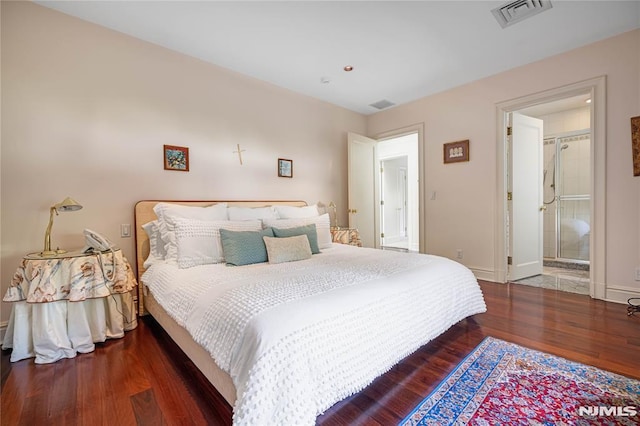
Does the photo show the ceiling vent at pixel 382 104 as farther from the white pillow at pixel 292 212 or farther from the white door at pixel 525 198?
the white pillow at pixel 292 212

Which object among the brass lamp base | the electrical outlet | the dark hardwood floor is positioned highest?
the electrical outlet

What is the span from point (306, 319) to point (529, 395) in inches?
50.4

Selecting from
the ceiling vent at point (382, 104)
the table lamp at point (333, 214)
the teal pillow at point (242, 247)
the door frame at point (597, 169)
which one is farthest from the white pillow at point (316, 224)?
the door frame at point (597, 169)

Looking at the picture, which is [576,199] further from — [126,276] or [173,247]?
[126,276]

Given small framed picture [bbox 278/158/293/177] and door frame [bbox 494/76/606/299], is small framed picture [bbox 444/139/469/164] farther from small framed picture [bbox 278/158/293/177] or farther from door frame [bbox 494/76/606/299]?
small framed picture [bbox 278/158/293/177]

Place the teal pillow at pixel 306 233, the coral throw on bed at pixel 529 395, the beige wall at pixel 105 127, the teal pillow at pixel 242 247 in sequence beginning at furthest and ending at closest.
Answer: the teal pillow at pixel 306 233
the teal pillow at pixel 242 247
the beige wall at pixel 105 127
the coral throw on bed at pixel 529 395

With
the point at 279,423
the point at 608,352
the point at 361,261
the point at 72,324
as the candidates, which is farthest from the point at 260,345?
the point at 608,352

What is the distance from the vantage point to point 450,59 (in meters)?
3.08

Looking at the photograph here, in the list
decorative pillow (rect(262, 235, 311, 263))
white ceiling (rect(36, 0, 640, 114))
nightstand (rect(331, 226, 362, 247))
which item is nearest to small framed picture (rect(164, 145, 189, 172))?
white ceiling (rect(36, 0, 640, 114))

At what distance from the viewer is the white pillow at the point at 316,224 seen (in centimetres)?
275

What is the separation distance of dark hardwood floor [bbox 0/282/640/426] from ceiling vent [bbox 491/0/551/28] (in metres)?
2.61

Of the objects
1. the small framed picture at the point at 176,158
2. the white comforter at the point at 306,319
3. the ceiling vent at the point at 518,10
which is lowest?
the white comforter at the point at 306,319

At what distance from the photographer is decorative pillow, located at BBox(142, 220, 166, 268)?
8.04 ft

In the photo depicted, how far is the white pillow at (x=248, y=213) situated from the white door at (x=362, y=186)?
66.9 inches
